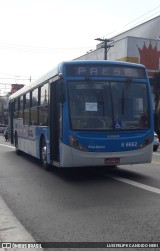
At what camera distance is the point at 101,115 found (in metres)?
11.1

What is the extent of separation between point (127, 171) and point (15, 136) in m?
8.57

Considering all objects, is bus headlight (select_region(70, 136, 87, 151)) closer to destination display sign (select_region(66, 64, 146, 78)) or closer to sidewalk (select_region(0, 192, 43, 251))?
destination display sign (select_region(66, 64, 146, 78))

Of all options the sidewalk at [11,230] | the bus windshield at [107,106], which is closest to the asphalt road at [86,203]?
the sidewalk at [11,230]

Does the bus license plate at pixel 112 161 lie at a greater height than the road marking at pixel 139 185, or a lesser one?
greater

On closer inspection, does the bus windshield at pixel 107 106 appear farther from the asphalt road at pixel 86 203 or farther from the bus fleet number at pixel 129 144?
the asphalt road at pixel 86 203

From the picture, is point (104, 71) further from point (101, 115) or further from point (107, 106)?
point (101, 115)

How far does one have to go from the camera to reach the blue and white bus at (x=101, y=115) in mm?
10945

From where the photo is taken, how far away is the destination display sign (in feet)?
37.2

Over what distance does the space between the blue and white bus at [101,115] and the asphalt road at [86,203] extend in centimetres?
73

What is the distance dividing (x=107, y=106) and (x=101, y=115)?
0.29m

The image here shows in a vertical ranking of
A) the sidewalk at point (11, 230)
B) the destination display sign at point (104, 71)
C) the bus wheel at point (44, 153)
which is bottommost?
the sidewalk at point (11, 230)

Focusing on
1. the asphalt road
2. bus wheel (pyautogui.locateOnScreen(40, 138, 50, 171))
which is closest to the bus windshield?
the asphalt road

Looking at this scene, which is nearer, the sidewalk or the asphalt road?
the sidewalk

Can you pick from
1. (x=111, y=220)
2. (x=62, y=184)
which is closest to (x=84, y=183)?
(x=62, y=184)
